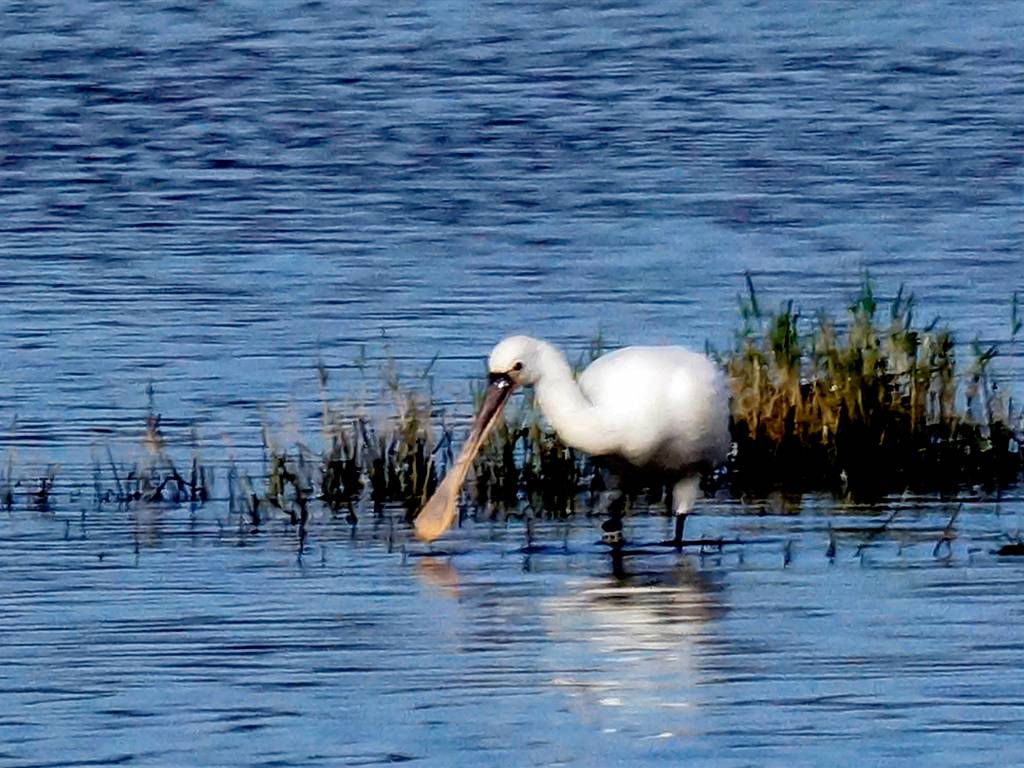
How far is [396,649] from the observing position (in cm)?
920

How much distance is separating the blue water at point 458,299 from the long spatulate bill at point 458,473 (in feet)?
0.46

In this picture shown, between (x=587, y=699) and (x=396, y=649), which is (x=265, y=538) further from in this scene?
(x=587, y=699)

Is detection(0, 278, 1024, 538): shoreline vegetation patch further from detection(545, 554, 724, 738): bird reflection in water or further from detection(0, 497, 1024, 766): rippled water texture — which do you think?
detection(545, 554, 724, 738): bird reflection in water

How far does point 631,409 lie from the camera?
1159 cm

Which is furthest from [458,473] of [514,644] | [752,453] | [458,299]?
[458,299]

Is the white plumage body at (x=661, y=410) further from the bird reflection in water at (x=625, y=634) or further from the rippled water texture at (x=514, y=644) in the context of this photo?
A: the bird reflection in water at (x=625, y=634)

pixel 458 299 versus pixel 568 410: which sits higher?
pixel 458 299

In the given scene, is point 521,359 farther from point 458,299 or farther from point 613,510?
point 458,299

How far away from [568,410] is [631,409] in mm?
211

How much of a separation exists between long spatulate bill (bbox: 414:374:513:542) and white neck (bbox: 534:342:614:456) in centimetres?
19

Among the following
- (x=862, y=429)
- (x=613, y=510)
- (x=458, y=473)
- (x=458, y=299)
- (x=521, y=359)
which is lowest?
(x=613, y=510)

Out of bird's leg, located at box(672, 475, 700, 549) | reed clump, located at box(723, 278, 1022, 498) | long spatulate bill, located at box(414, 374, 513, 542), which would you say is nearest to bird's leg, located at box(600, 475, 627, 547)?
bird's leg, located at box(672, 475, 700, 549)

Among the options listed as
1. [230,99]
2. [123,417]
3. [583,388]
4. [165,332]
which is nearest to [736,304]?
[165,332]

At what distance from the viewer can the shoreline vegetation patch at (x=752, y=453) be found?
12.1m
